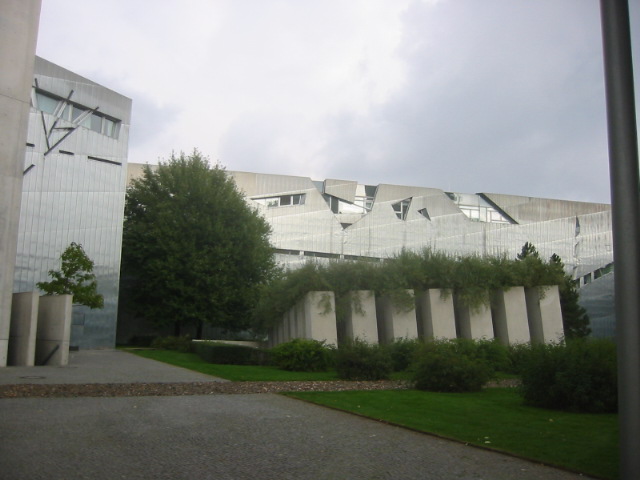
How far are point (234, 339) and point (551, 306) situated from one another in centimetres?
2498

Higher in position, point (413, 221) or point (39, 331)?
point (413, 221)

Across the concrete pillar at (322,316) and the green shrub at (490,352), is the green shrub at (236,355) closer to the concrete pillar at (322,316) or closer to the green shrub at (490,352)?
the concrete pillar at (322,316)

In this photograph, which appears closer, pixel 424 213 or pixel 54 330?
pixel 54 330

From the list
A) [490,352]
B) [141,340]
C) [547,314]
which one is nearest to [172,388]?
[490,352]

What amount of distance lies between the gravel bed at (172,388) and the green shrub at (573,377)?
377 centimetres

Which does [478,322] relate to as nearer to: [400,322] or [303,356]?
[400,322]

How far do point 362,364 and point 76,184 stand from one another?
907 inches

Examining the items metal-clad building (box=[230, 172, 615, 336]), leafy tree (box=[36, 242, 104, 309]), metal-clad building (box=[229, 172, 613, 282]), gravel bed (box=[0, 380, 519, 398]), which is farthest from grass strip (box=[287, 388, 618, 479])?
metal-clad building (box=[229, 172, 613, 282])

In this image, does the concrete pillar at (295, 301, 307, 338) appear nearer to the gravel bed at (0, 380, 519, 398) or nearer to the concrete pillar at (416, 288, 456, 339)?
the concrete pillar at (416, 288, 456, 339)

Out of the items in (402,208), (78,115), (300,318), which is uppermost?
(78,115)

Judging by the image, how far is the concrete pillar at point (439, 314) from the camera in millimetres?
22938

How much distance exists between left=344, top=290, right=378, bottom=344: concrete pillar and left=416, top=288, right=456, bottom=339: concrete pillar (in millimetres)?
2028

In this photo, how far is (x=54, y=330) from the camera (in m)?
21.4

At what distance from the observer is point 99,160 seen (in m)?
34.2
